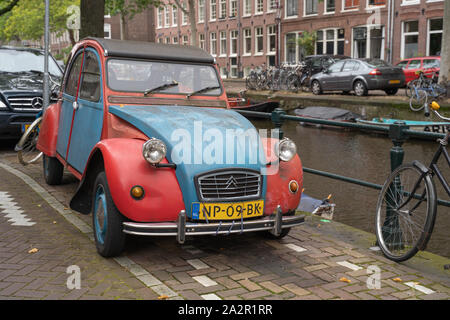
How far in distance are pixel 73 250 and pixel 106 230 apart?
0.54 metres

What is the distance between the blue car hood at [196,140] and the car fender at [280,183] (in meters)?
0.10

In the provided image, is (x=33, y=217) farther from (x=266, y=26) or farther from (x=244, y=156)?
(x=266, y=26)

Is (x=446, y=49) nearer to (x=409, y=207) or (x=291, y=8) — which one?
(x=409, y=207)

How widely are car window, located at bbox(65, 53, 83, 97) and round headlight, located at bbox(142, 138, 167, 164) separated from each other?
246cm

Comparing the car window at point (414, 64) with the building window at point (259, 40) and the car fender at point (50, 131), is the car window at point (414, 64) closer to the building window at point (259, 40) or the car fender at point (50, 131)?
the building window at point (259, 40)

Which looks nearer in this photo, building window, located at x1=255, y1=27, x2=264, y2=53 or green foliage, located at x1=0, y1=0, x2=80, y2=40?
green foliage, located at x1=0, y1=0, x2=80, y2=40

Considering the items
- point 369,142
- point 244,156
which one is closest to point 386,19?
point 369,142

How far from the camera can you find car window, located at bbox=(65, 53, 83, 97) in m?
6.54

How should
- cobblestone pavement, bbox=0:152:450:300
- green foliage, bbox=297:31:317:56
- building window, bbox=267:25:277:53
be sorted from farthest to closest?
building window, bbox=267:25:277:53 → green foliage, bbox=297:31:317:56 → cobblestone pavement, bbox=0:152:450:300

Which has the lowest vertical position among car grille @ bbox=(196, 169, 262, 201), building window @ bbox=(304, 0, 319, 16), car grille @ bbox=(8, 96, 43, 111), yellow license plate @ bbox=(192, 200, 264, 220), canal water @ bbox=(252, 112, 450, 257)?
canal water @ bbox=(252, 112, 450, 257)

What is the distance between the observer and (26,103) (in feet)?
36.0

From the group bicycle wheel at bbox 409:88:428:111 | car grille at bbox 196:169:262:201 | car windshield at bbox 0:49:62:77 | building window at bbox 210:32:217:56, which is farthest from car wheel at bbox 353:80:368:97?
building window at bbox 210:32:217:56

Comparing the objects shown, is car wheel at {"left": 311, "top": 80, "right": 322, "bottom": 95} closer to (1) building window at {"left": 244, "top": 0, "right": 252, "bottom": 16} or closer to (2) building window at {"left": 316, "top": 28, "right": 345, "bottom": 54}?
(2) building window at {"left": 316, "top": 28, "right": 345, "bottom": 54}

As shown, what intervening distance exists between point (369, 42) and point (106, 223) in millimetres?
33132
